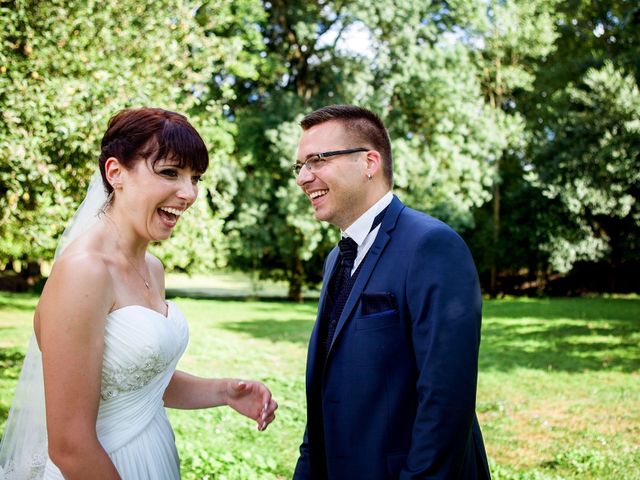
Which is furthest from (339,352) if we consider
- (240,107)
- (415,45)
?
(240,107)

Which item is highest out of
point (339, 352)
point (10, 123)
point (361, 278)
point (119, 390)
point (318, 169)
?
point (10, 123)

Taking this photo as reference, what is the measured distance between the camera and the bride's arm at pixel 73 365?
2.14 m

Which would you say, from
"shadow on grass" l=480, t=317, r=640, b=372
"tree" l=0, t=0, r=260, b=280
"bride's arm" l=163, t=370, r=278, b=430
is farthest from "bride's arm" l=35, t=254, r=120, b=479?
"shadow on grass" l=480, t=317, r=640, b=372

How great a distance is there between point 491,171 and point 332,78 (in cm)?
711

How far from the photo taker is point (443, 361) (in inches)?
90.4

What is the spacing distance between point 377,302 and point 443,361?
0.38m

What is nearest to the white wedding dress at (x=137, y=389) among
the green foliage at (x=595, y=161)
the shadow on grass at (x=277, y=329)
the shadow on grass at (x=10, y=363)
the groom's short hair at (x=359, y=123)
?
the groom's short hair at (x=359, y=123)

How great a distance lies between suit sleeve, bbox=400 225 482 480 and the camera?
2.28m

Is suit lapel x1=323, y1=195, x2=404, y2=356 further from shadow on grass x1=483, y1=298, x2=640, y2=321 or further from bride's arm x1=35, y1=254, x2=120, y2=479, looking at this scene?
shadow on grass x1=483, y1=298, x2=640, y2=321

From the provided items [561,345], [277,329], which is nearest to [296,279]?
[277,329]

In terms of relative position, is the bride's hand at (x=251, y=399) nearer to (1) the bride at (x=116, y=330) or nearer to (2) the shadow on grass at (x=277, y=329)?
(1) the bride at (x=116, y=330)

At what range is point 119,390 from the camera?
8.21 feet

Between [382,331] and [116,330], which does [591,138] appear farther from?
[116,330]

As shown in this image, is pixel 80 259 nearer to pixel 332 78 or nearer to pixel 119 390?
pixel 119 390
